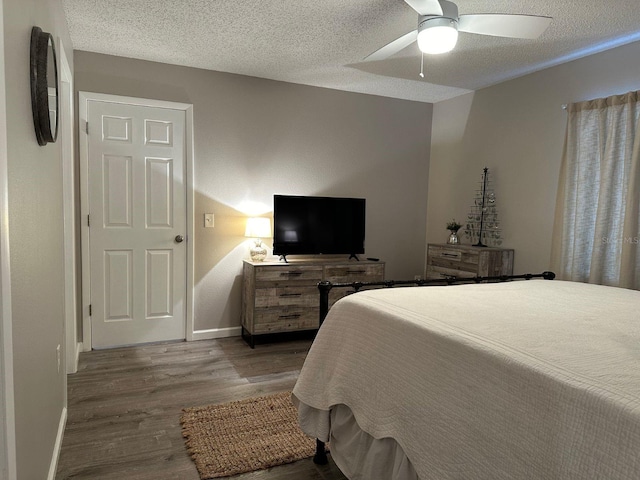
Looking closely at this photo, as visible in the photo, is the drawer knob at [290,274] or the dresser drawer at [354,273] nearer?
the drawer knob at [290,274]

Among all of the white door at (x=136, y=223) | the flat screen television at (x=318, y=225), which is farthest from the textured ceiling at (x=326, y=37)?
the flat screen television at (x=318, y=225)

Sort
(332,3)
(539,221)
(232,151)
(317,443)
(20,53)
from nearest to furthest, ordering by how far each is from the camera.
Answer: (20,53)
(317,443)
(332,3)
(539,221)
(232,151)

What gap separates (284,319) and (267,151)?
62.2 inches

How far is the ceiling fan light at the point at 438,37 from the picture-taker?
2.28 metres

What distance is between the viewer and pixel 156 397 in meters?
2.80

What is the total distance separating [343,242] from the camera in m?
4.30

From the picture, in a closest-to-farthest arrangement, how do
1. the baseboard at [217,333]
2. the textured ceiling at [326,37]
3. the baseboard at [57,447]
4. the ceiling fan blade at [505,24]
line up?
the baseboard at [57,447]
the ceiling fan blade at [505,24]
the textured ceiling at [326,37]
the baseboard at [217,333]

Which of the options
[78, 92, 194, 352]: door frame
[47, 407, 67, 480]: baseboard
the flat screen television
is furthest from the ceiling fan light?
[47, 407, 67, 480]: baseboard

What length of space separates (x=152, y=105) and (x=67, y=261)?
1469mm

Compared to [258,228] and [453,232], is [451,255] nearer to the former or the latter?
[453,232]

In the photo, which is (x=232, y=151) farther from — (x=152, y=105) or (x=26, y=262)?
(x=26, y=262)

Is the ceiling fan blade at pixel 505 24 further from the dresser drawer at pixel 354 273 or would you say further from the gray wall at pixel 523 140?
the dresser drawer at pixel 354 273

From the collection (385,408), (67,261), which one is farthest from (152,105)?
(385,408)

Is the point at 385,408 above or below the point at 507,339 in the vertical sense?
below
